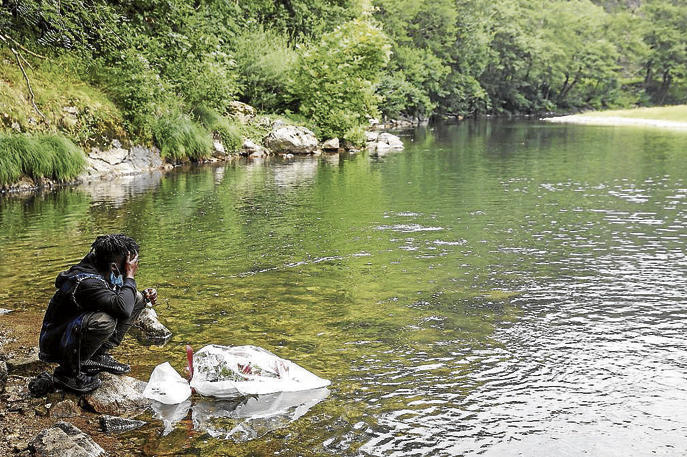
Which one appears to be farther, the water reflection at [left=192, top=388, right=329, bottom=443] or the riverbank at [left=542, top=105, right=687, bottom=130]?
the riverbank at [left=542, top=105, right=687, bottom=130]

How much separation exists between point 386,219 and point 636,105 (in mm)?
→ 86836

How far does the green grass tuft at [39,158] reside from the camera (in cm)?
1898

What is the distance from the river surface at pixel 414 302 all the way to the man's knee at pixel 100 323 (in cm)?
89

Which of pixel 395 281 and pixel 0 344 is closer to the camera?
pixel 0 344

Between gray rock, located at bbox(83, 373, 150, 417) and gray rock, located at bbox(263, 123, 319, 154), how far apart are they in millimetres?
27601

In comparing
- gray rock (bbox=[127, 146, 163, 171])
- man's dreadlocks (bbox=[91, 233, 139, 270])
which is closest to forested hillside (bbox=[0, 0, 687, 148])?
gray rock (bbox=[127, 146, 163, 171])

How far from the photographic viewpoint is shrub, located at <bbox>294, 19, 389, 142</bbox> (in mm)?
35281

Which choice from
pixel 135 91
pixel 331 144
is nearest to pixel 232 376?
pixel 135 91

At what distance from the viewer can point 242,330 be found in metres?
7.37

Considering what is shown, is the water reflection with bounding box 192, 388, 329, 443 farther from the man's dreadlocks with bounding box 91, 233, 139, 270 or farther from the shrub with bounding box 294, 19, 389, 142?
the shrub with bounding box 294, 19, 389, 142

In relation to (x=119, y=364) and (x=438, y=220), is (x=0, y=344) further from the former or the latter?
(x=438, y=220)

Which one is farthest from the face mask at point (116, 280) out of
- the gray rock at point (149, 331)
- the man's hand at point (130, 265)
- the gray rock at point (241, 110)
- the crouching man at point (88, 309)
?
the gray rock at point (241, 110)

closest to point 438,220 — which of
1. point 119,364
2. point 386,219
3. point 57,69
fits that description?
point 386,219

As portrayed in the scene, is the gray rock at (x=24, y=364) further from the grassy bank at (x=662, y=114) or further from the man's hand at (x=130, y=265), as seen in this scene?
the grassy bank at (x=662, y=114)
